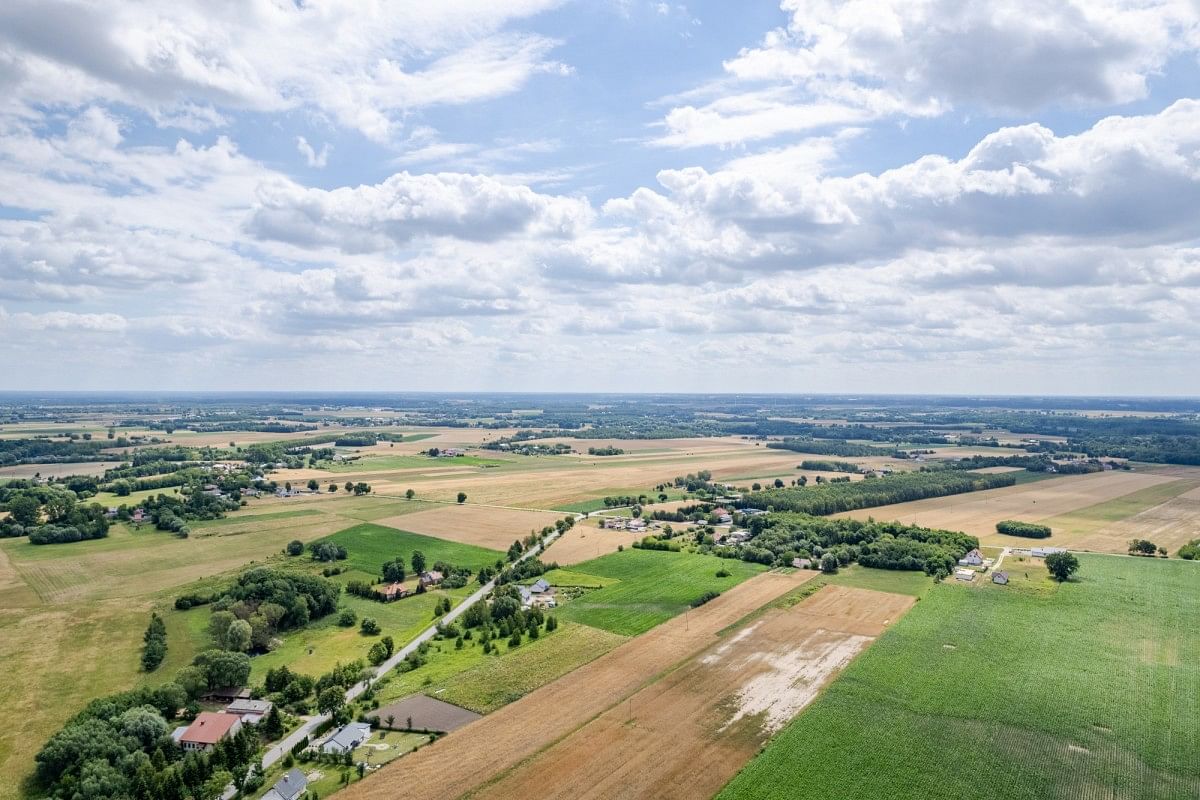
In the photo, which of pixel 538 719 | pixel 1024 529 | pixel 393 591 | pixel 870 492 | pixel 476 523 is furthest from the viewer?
pixel 870 492

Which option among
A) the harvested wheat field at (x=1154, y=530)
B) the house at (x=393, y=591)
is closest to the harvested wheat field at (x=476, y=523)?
the house at (x=393, y=591)

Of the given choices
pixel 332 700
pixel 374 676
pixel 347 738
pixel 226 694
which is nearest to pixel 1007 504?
pixel 374 676

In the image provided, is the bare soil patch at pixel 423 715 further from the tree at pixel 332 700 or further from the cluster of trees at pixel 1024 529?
the cluster of trees at pixel 1024 529

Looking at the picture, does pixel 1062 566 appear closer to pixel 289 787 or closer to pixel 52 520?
pixel 289 787

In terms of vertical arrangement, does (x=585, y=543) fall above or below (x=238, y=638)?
below

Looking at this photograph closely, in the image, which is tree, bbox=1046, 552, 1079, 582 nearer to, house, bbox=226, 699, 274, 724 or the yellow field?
the yellow field

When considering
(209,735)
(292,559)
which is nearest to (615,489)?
(292,559)

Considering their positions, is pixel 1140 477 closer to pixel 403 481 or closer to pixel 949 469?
pixel 949 469
